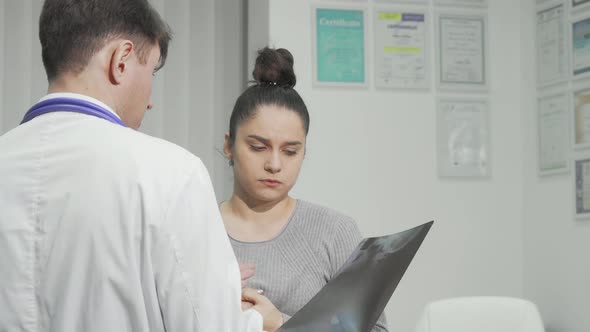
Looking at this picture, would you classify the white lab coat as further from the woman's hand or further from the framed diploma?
the framed diploma

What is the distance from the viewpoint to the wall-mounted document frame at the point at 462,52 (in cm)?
351

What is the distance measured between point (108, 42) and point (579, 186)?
2.49m

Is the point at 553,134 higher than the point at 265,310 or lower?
higher

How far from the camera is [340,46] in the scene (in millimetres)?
3383

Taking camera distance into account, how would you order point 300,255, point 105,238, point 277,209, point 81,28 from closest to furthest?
point 105,238 → point 81,28 → point 300,255 → point 277,209

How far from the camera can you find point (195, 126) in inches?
144

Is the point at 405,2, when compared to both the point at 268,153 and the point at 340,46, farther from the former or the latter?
the point at 268,153

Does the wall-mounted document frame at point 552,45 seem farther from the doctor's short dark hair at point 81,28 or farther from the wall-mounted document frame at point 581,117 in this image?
the doctor's short dark hair at point 81,28

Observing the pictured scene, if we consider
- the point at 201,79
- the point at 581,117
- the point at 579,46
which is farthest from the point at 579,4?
the point at 201,79

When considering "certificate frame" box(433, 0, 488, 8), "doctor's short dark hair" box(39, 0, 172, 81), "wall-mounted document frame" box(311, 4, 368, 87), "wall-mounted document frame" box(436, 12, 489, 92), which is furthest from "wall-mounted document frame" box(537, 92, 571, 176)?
"doctor's short dark hair" box(39, 0, 172, 81)

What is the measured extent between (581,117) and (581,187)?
10.7 inches

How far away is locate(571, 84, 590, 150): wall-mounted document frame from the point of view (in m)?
3.16

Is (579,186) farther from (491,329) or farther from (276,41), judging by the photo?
(276,41)

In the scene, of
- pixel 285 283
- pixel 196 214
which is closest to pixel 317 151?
pixel 285 283
